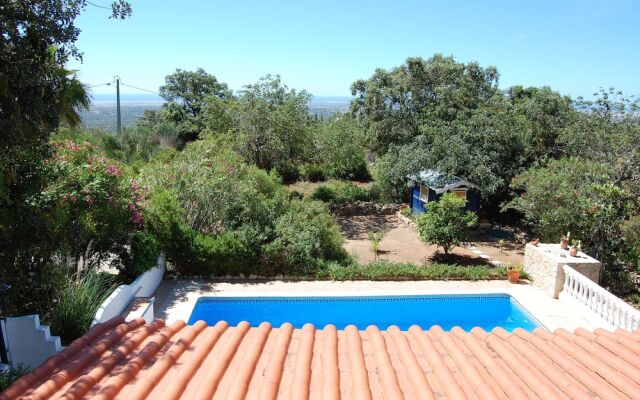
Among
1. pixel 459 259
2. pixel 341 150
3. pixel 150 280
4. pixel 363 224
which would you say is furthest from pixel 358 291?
pixel 341 150

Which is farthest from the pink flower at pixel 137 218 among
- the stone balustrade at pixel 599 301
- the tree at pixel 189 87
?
the tree at pixel 189 87

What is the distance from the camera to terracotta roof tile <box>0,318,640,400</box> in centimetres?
439

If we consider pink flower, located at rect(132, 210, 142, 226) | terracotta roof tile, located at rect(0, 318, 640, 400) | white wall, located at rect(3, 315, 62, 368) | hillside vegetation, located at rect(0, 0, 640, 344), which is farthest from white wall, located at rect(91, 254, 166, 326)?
terracotta roof tile, located at rect(0, 318, 640, 400)

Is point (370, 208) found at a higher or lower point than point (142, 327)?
lower

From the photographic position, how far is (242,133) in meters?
26.4

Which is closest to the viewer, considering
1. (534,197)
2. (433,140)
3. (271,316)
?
(271,316)

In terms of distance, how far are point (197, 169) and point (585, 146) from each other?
56.4ft

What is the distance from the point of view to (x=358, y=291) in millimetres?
14336

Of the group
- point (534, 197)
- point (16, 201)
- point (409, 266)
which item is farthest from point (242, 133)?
point (16, 201)

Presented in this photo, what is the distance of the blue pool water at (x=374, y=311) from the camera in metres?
13.1

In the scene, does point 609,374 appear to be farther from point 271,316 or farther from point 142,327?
point 271,316

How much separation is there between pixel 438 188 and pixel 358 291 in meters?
10.5

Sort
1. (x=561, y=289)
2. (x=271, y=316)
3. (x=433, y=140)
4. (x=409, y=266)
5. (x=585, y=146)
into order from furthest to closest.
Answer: (x=433, y=140) → (x=585, y=146) → (x=409, y=266) → (x=561, y=289) → (x=271, y=316)

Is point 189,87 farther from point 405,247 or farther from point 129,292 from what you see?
point 129,292
